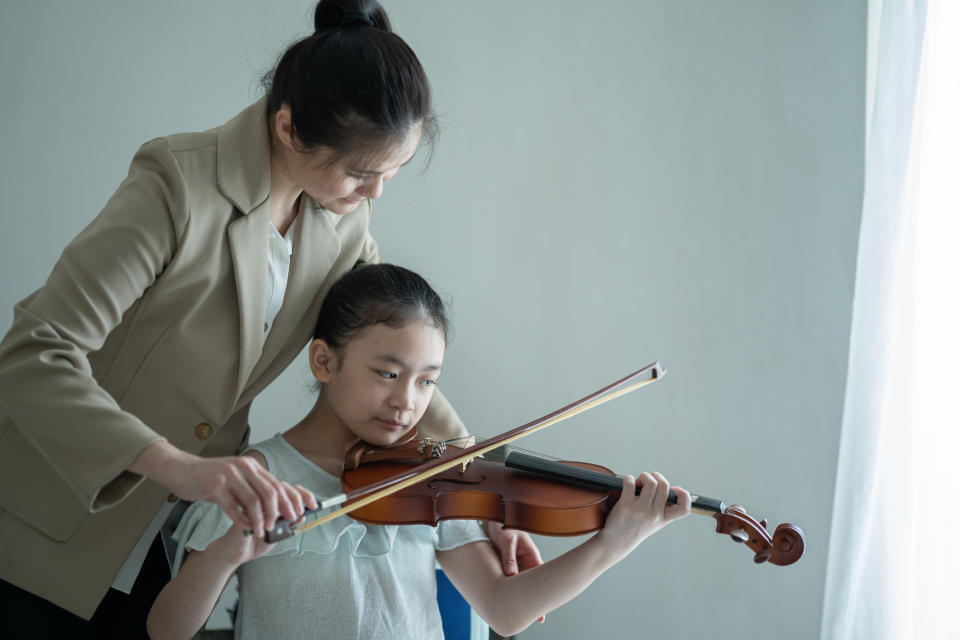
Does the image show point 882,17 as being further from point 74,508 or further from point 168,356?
point 74,508

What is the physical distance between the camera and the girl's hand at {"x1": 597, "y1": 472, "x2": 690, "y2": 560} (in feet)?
3.99

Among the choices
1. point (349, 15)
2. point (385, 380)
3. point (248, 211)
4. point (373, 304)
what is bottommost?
point (385, 380)

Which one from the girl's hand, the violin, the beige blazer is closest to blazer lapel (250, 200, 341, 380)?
the beige blazer

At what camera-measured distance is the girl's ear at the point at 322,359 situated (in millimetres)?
1455

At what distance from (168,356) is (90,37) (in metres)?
1.14

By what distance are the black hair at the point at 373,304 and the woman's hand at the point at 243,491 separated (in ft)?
1.69

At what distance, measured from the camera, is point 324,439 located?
145cm

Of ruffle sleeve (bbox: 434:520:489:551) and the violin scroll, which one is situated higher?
the violin scroll

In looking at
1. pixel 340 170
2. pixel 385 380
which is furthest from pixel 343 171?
pixel 385 380

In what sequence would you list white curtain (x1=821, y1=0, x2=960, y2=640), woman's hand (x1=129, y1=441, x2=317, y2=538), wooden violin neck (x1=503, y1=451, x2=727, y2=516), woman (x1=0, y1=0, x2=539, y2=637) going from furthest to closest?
white curtain (x1=821, y1=0, x2=960, y2=640), wooden violin neck (x1=503, y1=451, x2=727, y2=516), woman (x1=0, y1=0, x2=539, y2=637), woman's hand (x1=129, y1=441, x2=317, y2=538)

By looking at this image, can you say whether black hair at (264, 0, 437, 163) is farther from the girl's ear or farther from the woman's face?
the girl's ear

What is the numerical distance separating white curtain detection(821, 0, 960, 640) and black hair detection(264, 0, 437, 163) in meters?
1.03

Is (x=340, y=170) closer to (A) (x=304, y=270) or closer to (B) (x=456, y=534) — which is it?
(A) (x=304, y=270)

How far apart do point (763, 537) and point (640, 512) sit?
167 mm
